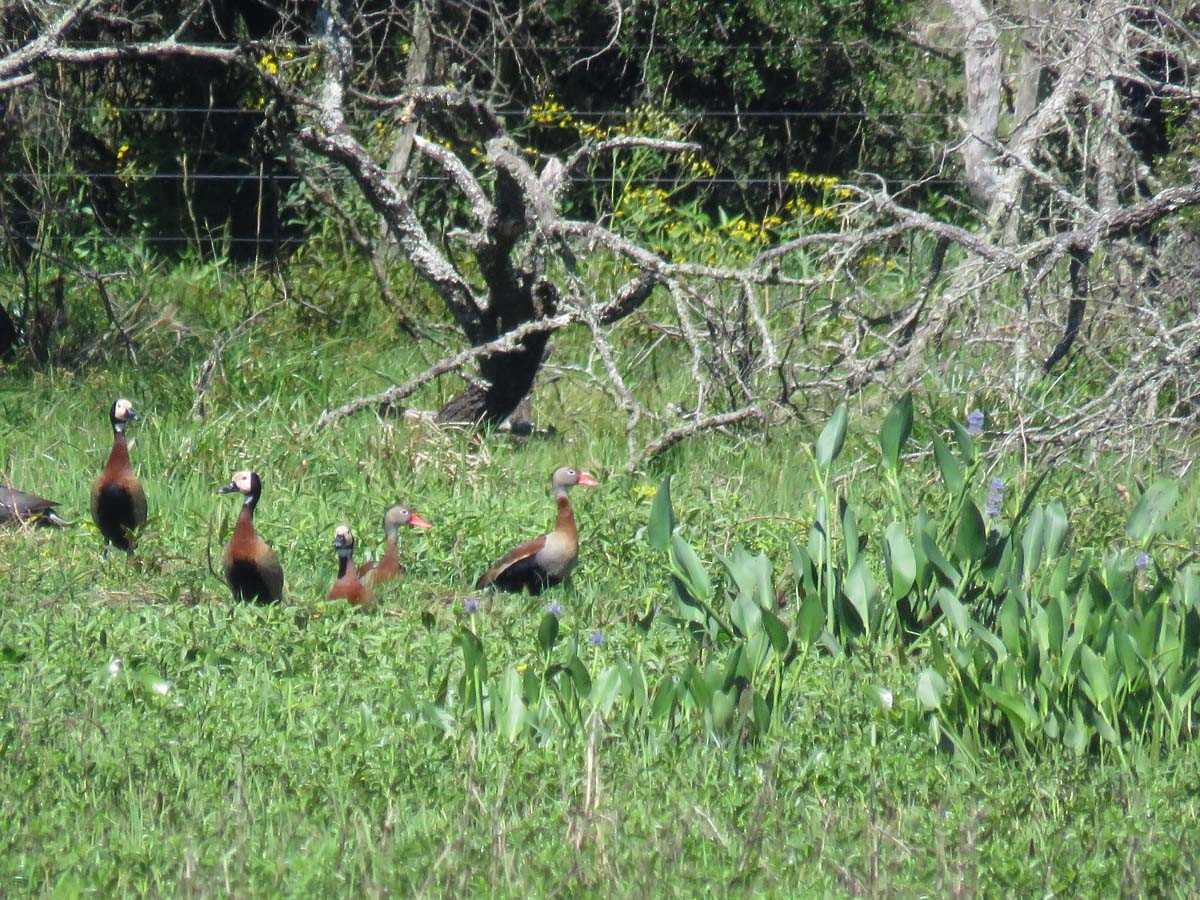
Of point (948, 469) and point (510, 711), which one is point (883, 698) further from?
point (510, 711)

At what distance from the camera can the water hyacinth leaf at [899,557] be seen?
16.1 ft

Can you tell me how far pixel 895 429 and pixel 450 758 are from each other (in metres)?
1.79

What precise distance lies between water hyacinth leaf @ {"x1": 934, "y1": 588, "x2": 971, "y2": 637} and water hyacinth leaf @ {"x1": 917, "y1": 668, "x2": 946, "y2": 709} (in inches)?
13.8

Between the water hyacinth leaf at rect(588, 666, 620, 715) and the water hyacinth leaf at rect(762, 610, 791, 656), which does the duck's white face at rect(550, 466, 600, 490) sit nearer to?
the water hyacinth leaf at rect(762, 610, 791, 656)

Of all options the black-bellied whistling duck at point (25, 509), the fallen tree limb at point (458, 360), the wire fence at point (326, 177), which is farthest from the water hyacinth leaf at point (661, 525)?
the wire fence at point (326, 177)

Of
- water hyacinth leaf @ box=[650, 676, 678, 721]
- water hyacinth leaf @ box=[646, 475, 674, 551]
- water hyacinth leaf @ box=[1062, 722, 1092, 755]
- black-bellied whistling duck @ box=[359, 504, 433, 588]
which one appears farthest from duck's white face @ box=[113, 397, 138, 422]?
water hyacinth leaf @ box=[1062, 722, 1092, 755]

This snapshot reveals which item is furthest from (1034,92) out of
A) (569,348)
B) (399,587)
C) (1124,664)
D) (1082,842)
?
(1082,842)

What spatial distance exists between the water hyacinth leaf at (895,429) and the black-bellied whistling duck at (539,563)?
1518 millimetres

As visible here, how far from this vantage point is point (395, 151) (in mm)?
11344

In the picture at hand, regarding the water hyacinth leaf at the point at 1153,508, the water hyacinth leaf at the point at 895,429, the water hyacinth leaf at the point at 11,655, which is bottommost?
the water hyacinth leaf at the point at 11,655

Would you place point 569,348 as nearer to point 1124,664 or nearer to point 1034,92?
point 1034,92

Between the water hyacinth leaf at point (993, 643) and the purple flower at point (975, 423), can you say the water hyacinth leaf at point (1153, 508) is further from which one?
the purple flower at point (975, 423)

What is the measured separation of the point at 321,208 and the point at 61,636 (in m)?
6.88

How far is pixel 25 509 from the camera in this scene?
271 inches
